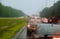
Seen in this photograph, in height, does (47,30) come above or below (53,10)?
below

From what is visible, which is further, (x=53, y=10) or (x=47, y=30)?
(x=53, y=10)

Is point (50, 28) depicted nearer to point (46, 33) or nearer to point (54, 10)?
point (46, 33)

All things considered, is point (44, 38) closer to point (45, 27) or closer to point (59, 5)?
point (45, 27)

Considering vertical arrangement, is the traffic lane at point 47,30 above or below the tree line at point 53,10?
below

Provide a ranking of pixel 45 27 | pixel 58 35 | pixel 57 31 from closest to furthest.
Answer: pixel 58 35 → pixel 57 31 → pixel 45 27

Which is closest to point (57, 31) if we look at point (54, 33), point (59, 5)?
point (54, 33)

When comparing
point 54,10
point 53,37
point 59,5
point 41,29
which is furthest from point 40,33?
point 54,10

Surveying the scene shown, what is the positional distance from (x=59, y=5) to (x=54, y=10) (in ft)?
12.7

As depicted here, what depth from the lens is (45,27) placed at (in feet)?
24.4

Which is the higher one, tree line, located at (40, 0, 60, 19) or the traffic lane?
tree line, located at (40, 0, 60, 19)

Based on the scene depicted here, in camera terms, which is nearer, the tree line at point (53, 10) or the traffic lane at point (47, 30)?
the traffic lane at point (47, 30)

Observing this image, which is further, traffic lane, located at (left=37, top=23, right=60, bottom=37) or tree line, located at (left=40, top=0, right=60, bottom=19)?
tree line, located at (left=40, top=0, right=60, bottom=19)

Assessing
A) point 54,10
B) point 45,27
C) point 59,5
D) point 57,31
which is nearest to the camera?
point 57,31

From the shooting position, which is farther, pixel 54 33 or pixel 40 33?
pixel 40 33
